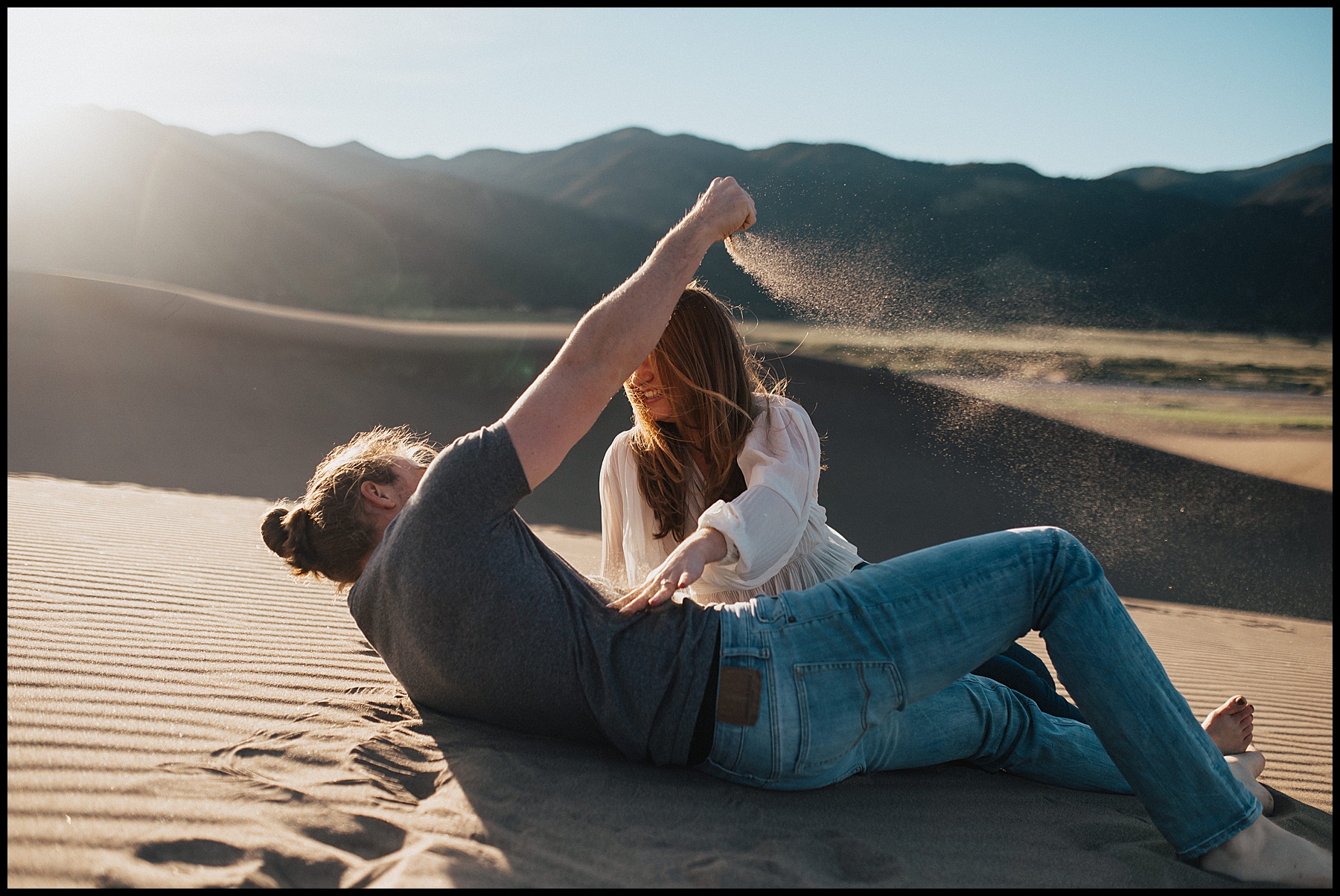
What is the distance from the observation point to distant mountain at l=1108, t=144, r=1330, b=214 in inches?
805

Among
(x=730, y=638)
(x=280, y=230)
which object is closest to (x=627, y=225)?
(x=280, y=230)

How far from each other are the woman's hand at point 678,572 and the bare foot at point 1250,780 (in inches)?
63.8

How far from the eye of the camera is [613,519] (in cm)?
301

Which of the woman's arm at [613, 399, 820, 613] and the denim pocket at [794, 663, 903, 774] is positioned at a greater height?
the woman's arm at [613, 399, 820, 613]

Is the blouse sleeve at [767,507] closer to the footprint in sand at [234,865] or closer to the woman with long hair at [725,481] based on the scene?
the woman with long hair at [725,481]

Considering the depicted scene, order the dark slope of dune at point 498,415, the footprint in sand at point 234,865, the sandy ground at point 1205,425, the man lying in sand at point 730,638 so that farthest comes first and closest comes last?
the sandy ground at point 1205,425 < the dark slope of dune at point 498,415 < the man lying in sand at point 730,638 < the footprint in sand at point 234,865

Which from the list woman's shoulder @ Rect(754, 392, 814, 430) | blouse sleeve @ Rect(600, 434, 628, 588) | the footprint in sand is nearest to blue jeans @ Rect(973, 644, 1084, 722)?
woman's shoulder @ Rect(754, 392, 814, 430)

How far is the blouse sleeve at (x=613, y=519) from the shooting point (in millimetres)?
2941

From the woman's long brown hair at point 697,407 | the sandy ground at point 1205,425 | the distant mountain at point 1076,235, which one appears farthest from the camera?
the sandy ground at point 1205,425

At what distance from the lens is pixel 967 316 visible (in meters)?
6.24

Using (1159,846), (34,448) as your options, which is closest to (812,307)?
(1159,846)

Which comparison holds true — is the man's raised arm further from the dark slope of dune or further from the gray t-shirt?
the dark slope of dune

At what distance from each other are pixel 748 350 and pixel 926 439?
38.0 feet

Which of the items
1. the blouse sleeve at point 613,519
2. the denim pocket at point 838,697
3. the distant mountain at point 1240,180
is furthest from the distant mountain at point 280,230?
the denim pocket at point 838,697
